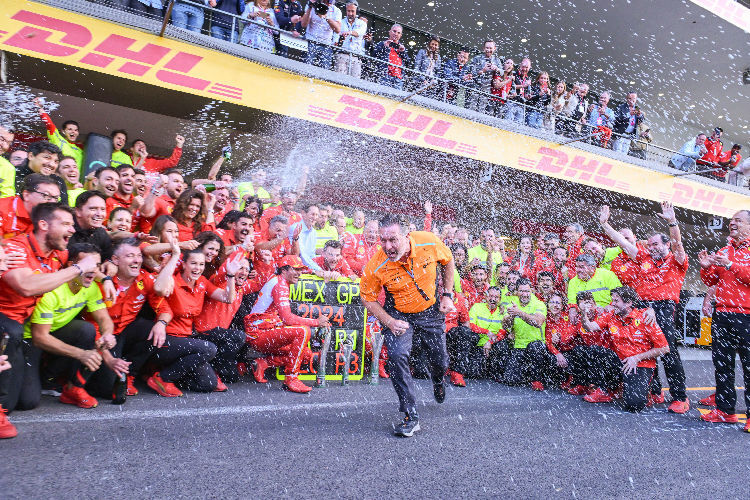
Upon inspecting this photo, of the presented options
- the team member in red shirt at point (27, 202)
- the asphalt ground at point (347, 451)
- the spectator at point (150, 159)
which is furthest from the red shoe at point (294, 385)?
the spectator at point (150, 159)

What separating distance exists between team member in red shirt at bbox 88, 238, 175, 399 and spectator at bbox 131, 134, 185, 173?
3508 mm

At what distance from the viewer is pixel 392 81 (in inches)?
377

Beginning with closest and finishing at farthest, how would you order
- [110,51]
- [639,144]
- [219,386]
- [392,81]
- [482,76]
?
[219,386] < [110,51] < [392,81] < [482,76] < [639,144]

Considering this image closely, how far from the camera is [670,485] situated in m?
3.35

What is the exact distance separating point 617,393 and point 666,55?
13635mm

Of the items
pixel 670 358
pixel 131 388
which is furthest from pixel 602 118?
pixel 131 388

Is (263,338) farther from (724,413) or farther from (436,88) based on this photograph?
(436,88)

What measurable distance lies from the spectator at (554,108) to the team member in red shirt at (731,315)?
20.7 ft

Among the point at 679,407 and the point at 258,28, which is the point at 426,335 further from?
the point at 258,28

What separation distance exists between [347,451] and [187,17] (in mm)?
7014

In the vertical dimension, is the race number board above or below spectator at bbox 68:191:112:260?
below

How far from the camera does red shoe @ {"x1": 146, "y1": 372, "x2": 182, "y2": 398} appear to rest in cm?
464

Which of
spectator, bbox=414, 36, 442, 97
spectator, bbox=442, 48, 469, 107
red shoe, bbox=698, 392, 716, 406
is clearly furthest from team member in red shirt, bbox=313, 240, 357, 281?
spectator, bbox=414, 36, 442, 97

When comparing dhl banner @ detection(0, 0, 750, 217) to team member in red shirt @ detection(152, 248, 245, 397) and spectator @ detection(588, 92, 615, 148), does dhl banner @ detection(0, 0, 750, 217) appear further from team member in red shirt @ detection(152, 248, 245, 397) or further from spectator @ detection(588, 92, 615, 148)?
team member in red shirt @ detection(152, 248, 245, 397)
